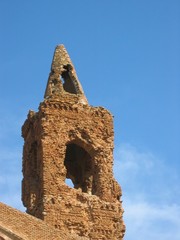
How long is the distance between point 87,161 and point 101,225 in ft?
10.1

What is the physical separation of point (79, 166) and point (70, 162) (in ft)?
1.14

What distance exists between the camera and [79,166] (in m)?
29.3

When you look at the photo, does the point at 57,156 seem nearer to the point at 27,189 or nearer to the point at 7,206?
the point at 27,189

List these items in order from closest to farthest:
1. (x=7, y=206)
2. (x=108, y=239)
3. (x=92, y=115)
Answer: (x=7, y=206), (x=108, y=239), (x=92, y=115)

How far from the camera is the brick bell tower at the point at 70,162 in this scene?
26061 mm

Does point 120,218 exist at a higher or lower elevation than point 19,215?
higher

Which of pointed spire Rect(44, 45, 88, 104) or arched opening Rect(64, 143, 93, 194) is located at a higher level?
pointed spire Rect(44, 45, 88, 104)

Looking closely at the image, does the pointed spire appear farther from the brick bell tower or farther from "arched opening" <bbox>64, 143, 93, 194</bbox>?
"arched opening" <bbox>64, 143, 93, 194</bbox>

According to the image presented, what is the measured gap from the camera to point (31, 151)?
94.0 ft

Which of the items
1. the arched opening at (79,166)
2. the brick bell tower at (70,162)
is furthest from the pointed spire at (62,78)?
the arched opening at (79,166)

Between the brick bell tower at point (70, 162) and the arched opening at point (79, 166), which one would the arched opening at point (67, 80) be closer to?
the brick bell tower at point (70, 162)

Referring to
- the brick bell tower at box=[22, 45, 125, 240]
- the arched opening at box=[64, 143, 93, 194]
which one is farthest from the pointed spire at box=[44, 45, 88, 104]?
the arched opening at box=[64, 143, 93, 194]

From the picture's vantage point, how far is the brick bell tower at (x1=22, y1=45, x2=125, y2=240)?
2606 centimetres

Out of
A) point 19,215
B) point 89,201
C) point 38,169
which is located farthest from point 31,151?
point 19,215
